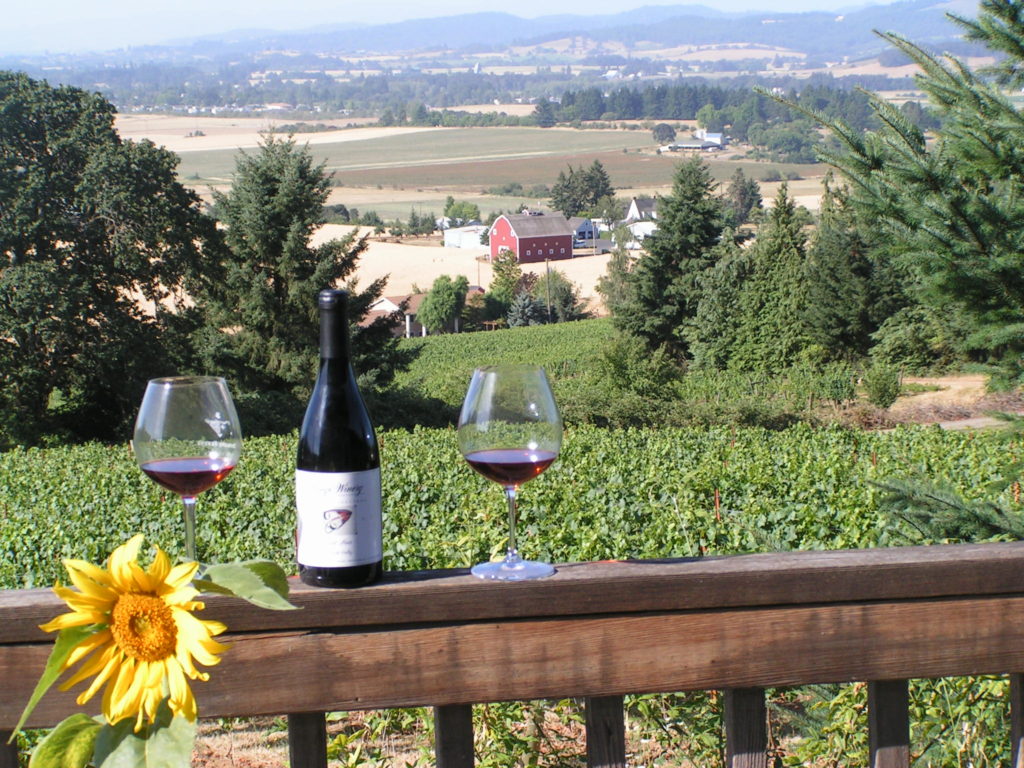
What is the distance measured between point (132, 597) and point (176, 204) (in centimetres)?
3018

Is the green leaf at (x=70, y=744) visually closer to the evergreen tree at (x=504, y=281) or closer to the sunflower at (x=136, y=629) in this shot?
the sunflower at (x=136, y=629)

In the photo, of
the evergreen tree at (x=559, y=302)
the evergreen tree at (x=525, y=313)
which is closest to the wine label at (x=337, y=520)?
the evergreen tree at (x=559, y=302)

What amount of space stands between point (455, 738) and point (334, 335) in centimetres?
61

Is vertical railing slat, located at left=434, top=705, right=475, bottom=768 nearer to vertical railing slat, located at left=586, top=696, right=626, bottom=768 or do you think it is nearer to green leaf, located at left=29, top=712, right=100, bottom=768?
vertical railing slat, located at left=586, top=696, right=626, bottom=768

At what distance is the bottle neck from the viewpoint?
1542mm

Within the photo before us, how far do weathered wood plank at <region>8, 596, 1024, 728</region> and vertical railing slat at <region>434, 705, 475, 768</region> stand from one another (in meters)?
0.03

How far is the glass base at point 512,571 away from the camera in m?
1.48

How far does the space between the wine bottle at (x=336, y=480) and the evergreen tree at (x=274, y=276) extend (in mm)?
26444

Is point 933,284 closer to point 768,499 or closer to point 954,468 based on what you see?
point 768,499

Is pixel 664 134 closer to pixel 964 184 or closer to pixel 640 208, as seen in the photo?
pixel 640 208

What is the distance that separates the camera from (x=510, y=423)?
168cm

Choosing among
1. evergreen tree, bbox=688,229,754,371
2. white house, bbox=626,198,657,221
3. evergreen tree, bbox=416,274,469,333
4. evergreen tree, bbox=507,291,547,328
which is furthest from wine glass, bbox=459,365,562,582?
white house, bbox=626,198,657,221

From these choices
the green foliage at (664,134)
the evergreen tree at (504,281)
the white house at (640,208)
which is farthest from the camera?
the green foliage at (664,134)

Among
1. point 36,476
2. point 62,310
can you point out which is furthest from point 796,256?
point 36,476
